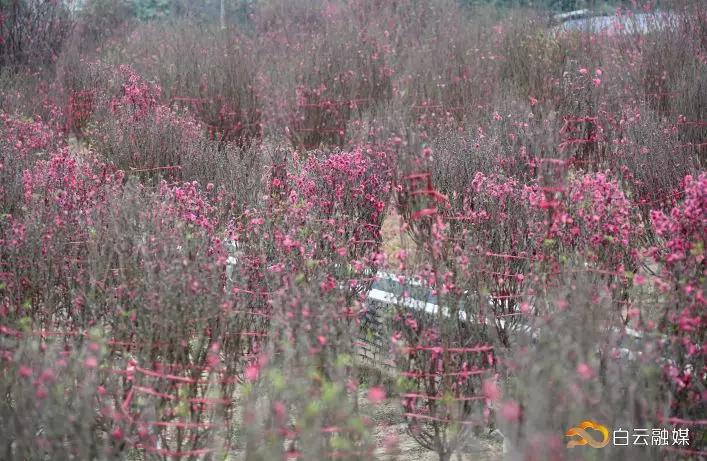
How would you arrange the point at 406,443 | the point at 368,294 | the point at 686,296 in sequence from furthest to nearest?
the point at 368,294
the point at 406,443
the point at 686,296

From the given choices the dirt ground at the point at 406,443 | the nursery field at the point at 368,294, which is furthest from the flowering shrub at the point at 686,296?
the dirt ground at the point at 406,443

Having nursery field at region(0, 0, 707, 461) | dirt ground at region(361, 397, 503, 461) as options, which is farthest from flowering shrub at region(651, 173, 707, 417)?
dirt ground at region(361, 397, 503, 461)

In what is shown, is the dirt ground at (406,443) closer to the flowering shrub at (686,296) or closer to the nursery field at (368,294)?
the nursery field at (368,294)

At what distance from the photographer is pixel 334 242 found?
14.2ft

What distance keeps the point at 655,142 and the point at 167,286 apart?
4086 millimetres

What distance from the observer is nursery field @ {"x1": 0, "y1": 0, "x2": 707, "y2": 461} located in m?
2.81

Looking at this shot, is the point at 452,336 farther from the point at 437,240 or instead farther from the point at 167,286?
the point at 167,286

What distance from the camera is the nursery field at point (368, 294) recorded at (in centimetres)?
281

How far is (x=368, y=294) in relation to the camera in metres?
4.89

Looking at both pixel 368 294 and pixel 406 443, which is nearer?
pixel 406 443

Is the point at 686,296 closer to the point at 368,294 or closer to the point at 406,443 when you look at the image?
the point at 406,443

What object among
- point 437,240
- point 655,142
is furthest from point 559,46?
point 437,240

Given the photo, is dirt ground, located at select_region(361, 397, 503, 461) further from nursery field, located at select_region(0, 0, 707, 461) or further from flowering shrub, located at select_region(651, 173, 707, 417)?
flowering shrub, located at select_region(651, 173, 707, 417)

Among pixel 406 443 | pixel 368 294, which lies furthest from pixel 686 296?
pixel 368 294
